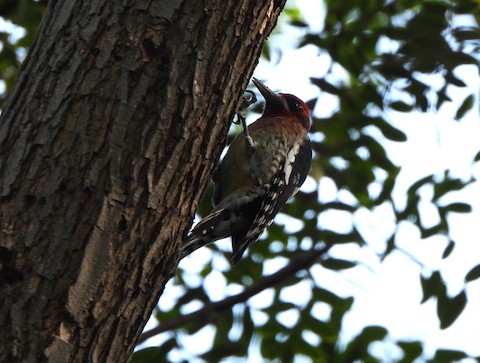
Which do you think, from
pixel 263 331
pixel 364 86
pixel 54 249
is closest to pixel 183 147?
pixel 54 249

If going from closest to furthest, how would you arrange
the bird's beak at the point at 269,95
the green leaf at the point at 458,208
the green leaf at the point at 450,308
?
the green leaf at the point at 450,308, the green leaf at the point at 458,208, the bird's beak at the point at 269,95

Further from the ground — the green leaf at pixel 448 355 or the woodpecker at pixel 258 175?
the woodpecker at pixel 258 175

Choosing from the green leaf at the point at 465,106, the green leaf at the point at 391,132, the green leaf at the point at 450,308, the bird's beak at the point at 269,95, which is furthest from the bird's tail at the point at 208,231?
the green leaf at the point at 465,106

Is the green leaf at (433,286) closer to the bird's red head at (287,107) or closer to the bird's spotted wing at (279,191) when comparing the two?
the bird's spotted wing at (279,191)

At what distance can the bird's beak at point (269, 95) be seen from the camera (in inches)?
194

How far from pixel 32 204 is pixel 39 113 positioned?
0.30 m

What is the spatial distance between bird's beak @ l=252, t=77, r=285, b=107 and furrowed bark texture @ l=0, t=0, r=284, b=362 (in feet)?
7.44

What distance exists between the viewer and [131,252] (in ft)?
7.70

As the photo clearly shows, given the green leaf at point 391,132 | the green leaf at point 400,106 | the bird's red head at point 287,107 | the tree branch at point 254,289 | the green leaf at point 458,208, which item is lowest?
the tree branch at point 254,289

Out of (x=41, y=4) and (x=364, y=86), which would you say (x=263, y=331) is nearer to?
(x=364, y=86)

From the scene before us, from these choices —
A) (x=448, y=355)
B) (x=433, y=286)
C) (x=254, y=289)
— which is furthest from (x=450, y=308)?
(x=254, y=289)

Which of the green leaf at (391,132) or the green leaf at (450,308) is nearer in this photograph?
the green leaf at (450,308)

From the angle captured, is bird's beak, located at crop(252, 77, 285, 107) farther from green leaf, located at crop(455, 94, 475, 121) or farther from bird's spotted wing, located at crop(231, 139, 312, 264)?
green leaf, located at crop(455, 94, 475, 121)

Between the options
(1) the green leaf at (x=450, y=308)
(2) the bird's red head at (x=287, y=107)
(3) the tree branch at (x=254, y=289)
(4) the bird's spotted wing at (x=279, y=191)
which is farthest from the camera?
(2) the bird's red head at (x=287, y=107)
